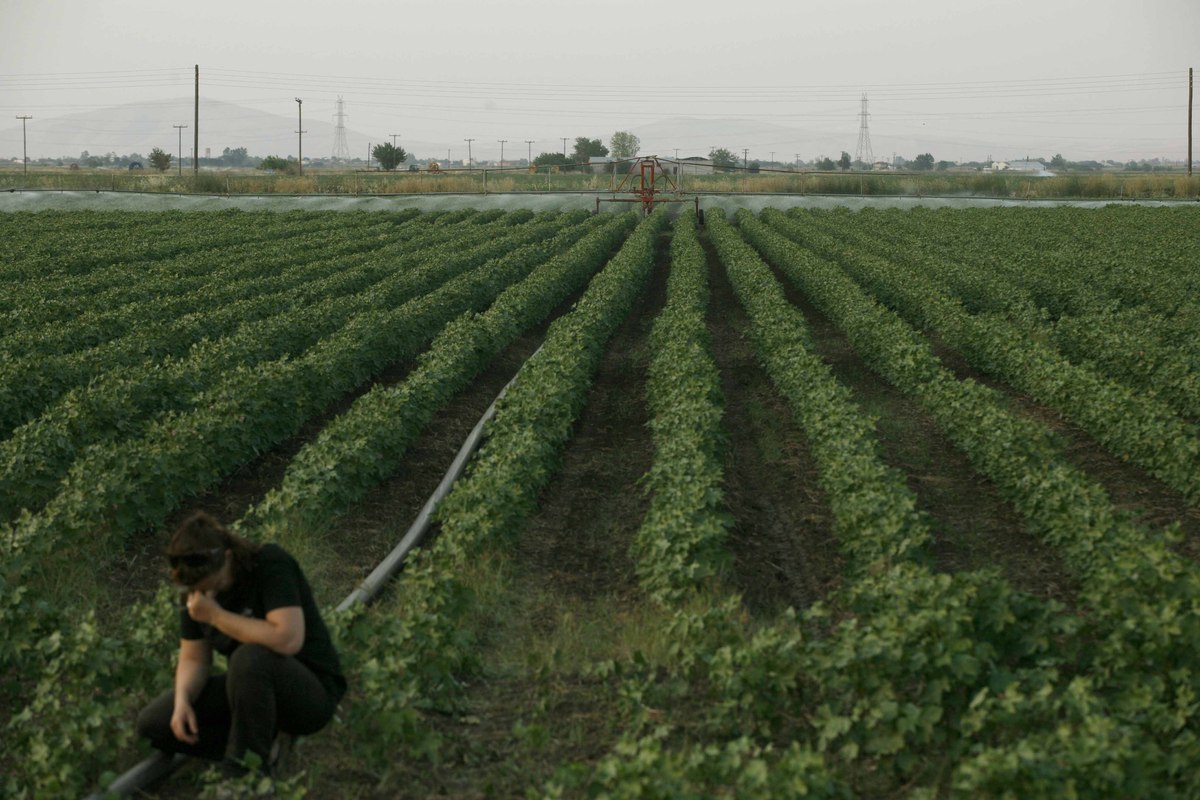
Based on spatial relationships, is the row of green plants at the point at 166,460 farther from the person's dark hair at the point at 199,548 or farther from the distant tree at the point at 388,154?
the distant tree at the point at 388,154

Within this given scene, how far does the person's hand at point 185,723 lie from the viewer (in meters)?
5.52

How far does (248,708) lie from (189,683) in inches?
13.1

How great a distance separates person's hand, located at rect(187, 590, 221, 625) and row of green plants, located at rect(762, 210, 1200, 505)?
8245 millimetres

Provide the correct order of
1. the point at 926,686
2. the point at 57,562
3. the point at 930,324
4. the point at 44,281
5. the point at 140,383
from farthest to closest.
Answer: the point at 44,281 < the point at 930,324 < the point at 140,383 < the point at 57,562 < the point at 926,686

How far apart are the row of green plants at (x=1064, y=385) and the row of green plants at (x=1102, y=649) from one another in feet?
3.03

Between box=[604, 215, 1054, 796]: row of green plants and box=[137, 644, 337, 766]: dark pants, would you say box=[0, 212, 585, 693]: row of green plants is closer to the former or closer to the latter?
box=[137, 644, 337, 766]: dark pants

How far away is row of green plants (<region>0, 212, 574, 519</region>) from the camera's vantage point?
9977 millimetres

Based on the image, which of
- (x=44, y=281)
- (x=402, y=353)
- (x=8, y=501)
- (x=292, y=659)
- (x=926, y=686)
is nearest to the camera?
(x=292, y=659)

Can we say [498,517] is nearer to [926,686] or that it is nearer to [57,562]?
[57,562]

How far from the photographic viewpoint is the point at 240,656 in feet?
17.9

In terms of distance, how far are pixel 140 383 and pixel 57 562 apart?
4290 millimetres

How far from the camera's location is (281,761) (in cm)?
586

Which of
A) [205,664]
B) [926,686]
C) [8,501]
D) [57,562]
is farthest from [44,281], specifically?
[926,686]

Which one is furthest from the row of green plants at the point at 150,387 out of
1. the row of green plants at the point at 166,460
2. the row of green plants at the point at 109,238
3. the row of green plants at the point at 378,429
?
the row of green plants at the point at 109,238
